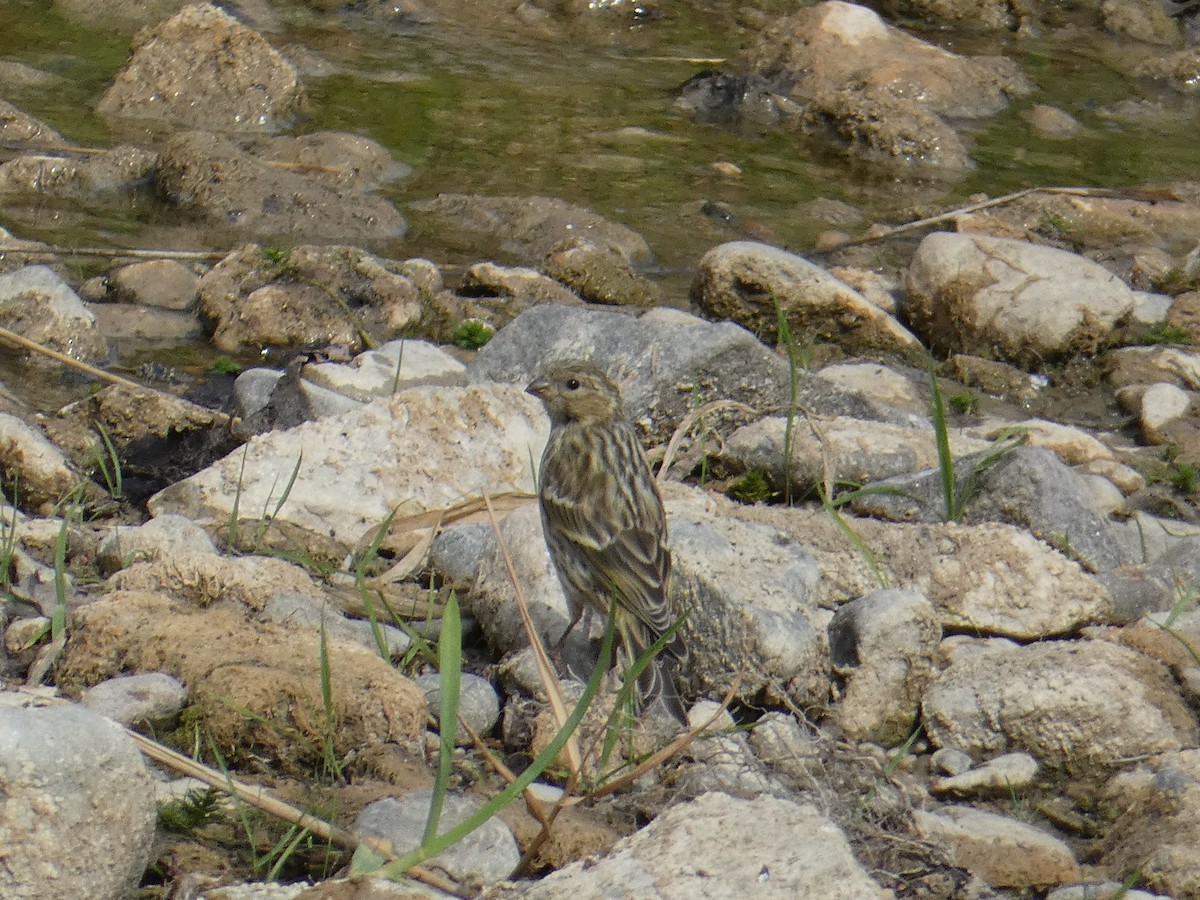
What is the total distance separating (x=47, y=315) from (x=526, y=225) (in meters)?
3.18

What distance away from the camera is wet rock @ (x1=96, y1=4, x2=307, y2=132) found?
11.1 m

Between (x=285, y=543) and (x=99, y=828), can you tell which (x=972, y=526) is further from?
(x=99, y=828)

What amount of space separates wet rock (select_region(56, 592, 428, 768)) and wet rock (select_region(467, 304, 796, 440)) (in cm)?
264

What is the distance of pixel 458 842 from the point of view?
10.3ft

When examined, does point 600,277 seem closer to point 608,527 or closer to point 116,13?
point 608,527

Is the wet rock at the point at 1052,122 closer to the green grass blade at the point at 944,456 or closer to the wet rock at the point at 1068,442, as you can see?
the wet rock at the point at 1068,442

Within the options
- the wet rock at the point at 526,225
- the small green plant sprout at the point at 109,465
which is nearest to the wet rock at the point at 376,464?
the small green plant sprout at the point at 109,465

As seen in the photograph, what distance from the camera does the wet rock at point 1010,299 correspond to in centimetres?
796

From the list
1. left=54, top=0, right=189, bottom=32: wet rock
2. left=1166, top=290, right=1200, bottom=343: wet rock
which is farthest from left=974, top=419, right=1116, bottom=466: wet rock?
left=54, top=0, right=189, bottom=32: wet rock

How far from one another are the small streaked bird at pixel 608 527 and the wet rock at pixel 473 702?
385 mm

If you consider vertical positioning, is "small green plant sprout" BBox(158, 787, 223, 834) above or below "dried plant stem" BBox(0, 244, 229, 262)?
above

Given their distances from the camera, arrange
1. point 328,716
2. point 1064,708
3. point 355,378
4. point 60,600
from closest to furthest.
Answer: point 328,716
point 60,600
point 1064,708
point 355,378

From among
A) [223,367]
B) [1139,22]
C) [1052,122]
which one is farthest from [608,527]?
[1139,22]

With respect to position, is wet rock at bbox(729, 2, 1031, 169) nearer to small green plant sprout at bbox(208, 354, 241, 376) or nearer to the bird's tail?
small green plant sprout at bbox(208, 354, 241, 376)
